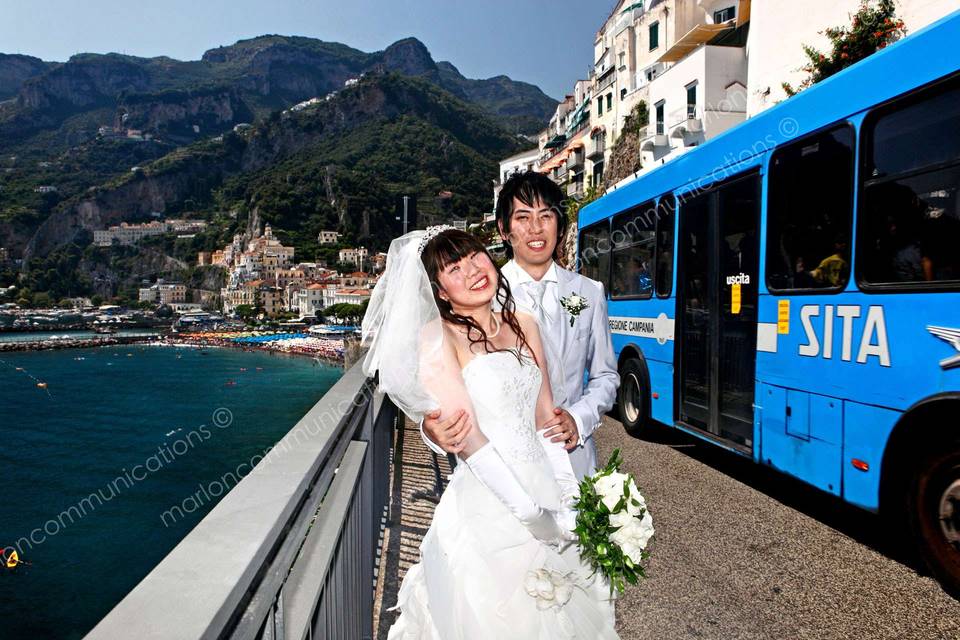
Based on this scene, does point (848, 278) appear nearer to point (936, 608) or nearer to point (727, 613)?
point (936, 608)

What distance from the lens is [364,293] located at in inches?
5246

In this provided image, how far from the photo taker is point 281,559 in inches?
50.0

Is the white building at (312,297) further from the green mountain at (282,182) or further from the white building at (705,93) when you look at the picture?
the white building at (705,93)

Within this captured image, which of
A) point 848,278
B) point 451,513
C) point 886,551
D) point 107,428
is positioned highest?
point 848,278

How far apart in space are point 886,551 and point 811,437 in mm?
866

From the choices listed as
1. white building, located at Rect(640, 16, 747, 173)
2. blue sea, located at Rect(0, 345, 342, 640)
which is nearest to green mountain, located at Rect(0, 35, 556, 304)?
blue sea, located at Rect(0, 345, 342, 640)

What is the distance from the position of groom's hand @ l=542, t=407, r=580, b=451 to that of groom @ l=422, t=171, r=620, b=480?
0.16m

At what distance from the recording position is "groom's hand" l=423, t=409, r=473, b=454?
1936 millimetres

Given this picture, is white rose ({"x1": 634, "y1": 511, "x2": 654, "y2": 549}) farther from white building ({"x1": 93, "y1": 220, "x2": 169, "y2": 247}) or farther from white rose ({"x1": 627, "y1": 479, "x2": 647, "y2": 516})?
white building ({"x1": 93, "y1": 220, "x2": 169, "y2": 247})

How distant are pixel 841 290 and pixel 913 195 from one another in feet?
2.58

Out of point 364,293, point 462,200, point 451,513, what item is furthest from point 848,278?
point 462,200

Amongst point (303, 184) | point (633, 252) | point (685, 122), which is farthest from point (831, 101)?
point (303, 184)

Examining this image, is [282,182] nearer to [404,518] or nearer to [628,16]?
[628,16]

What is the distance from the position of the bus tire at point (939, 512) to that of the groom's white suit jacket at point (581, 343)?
2.20m
